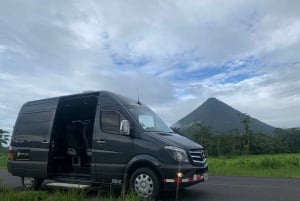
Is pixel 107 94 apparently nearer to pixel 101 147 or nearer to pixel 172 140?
pixel 101 147

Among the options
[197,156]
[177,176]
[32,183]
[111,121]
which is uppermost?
[111,121]

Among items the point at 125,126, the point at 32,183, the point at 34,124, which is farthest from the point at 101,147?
the point at 32,183

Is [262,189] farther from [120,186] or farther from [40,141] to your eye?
[40,141]

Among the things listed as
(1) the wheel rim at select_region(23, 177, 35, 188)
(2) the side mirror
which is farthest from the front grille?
(1) the wheel rim at select_region(23, 177, 35, 188)

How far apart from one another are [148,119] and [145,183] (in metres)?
1.85

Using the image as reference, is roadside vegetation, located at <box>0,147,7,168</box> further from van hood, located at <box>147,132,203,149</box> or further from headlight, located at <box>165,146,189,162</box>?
headlight, located at <box>165,146,189,162</box>

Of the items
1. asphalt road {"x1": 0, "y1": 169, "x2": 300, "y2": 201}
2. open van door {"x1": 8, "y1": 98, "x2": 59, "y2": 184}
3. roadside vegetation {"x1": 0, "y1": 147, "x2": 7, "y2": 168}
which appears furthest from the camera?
roadside vegetation {"x1": 0, "y1": 147, "x2": 7, "y2": 168}

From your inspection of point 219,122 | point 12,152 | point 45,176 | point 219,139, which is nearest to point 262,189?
point 45,176

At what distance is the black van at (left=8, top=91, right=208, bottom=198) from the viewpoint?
7.89 meters

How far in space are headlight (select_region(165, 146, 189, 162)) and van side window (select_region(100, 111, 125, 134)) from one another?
60.6 inches

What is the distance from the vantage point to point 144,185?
7.96 metres

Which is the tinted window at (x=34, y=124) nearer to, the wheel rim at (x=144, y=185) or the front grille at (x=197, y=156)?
the wheel rim at (x=144, y=185)

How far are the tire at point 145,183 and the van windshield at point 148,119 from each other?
1.06 meters

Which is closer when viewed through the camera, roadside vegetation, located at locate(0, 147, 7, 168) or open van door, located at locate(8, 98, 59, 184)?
open van door, located at locate(8, 98, 59, 184)
